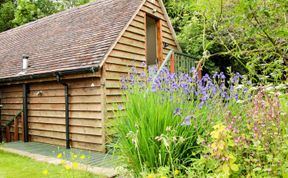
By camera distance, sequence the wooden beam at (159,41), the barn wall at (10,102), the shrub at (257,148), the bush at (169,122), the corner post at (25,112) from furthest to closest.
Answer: the wooden beam at (159,41), the barn wall at (10,102), the corner post at (25,112), the bush at (169,122), the shrub at (257,148)

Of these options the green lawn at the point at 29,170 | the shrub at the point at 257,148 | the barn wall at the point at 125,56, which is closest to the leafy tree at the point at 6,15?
the barn wall at the point at 125,56

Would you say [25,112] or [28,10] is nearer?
[25,112]

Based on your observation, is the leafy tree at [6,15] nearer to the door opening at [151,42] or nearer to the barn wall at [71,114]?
the door opening at [151,42]

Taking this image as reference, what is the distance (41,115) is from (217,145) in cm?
617

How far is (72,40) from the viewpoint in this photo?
7.41 meters

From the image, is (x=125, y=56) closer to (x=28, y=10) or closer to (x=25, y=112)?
(x=25, y=112)

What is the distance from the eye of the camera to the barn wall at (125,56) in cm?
605

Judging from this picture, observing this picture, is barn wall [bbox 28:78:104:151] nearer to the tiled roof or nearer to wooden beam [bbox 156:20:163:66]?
the tiled roof

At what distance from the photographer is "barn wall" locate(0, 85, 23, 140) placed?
7.96m

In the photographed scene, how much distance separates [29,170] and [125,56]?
3.60m

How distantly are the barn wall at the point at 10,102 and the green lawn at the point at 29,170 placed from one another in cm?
306

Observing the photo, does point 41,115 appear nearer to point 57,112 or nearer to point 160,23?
point 57,112

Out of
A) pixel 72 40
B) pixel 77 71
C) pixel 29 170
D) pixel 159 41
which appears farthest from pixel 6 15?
pixel 29 170

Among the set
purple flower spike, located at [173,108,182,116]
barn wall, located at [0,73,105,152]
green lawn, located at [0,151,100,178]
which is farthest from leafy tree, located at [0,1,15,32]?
purple flower spike, located at [173,108,182,116]
